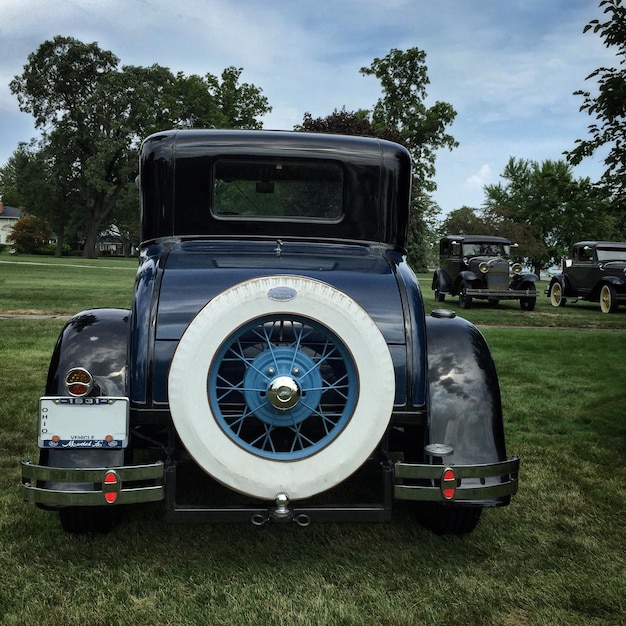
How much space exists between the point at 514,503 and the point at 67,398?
2.58m

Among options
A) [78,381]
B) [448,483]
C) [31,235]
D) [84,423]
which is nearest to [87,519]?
[84,423]

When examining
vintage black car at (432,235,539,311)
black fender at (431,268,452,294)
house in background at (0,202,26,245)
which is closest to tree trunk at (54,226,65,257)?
black fender at (431,268,452,294)

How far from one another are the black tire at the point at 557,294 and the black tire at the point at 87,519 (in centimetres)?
1960

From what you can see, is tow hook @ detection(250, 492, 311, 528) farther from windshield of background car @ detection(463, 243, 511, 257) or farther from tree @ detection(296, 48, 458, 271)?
tree @ detection(296, 48, 458, 271)

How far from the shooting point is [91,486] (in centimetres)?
279

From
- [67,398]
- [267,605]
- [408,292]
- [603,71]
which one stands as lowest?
[267,605]

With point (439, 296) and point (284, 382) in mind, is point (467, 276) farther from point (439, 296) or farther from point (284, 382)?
point (284, 382)

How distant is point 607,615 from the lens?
2.63m

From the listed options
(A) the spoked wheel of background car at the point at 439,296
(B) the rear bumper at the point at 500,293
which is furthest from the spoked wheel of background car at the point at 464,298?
(A) the spoked wheel of background car at the point at 439,296

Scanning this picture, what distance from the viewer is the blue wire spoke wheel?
107 inches

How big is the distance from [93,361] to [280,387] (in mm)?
968

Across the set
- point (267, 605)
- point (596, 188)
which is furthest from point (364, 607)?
point (596, 188)

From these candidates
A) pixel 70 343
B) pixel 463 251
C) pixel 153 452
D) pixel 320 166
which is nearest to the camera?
pixel 70 343

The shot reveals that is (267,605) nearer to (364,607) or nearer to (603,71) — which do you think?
(364,607)
